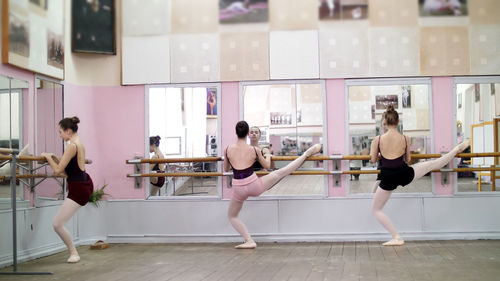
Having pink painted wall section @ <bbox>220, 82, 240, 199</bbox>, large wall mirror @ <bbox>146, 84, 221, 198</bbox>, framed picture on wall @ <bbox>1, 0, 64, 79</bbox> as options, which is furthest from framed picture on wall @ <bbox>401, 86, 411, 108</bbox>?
framed picture on wall @ <bbox>1, 0, 64, 79</bbox>

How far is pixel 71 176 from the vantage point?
19.3 feet

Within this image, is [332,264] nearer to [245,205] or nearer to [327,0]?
[245,205]

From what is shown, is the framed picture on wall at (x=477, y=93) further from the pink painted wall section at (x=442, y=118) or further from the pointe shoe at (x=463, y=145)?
the pointe shoe at (x=463, y=145)

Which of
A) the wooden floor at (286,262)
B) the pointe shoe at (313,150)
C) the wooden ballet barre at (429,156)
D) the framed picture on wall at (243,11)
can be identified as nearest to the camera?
the wooden floor at (286,262)

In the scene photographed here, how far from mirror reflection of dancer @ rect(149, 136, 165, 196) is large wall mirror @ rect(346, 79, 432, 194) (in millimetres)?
2603

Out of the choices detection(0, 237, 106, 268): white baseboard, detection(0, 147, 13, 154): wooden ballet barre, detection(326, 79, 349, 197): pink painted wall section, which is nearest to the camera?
detection(0, 147, 13, 154): wooden ballet barre

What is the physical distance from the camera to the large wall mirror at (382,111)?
23.9 feet

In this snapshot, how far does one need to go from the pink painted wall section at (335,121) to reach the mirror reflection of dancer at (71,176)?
126 inches

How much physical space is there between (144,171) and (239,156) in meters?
1.78

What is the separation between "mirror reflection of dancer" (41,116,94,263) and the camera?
18.9 ft

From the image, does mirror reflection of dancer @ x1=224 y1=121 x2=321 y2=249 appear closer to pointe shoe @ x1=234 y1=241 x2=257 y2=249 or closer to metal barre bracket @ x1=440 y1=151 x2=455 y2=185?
pointe shoe @ x1=234 y1=241 x2=257 y2=249

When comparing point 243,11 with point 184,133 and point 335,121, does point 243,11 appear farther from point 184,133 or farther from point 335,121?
point 335,121

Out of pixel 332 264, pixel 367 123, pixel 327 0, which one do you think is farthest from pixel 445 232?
pixel 327 0

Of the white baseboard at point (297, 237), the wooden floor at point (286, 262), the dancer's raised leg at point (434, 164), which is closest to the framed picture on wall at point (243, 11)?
the dancer's raised leg at point (434, 164)
